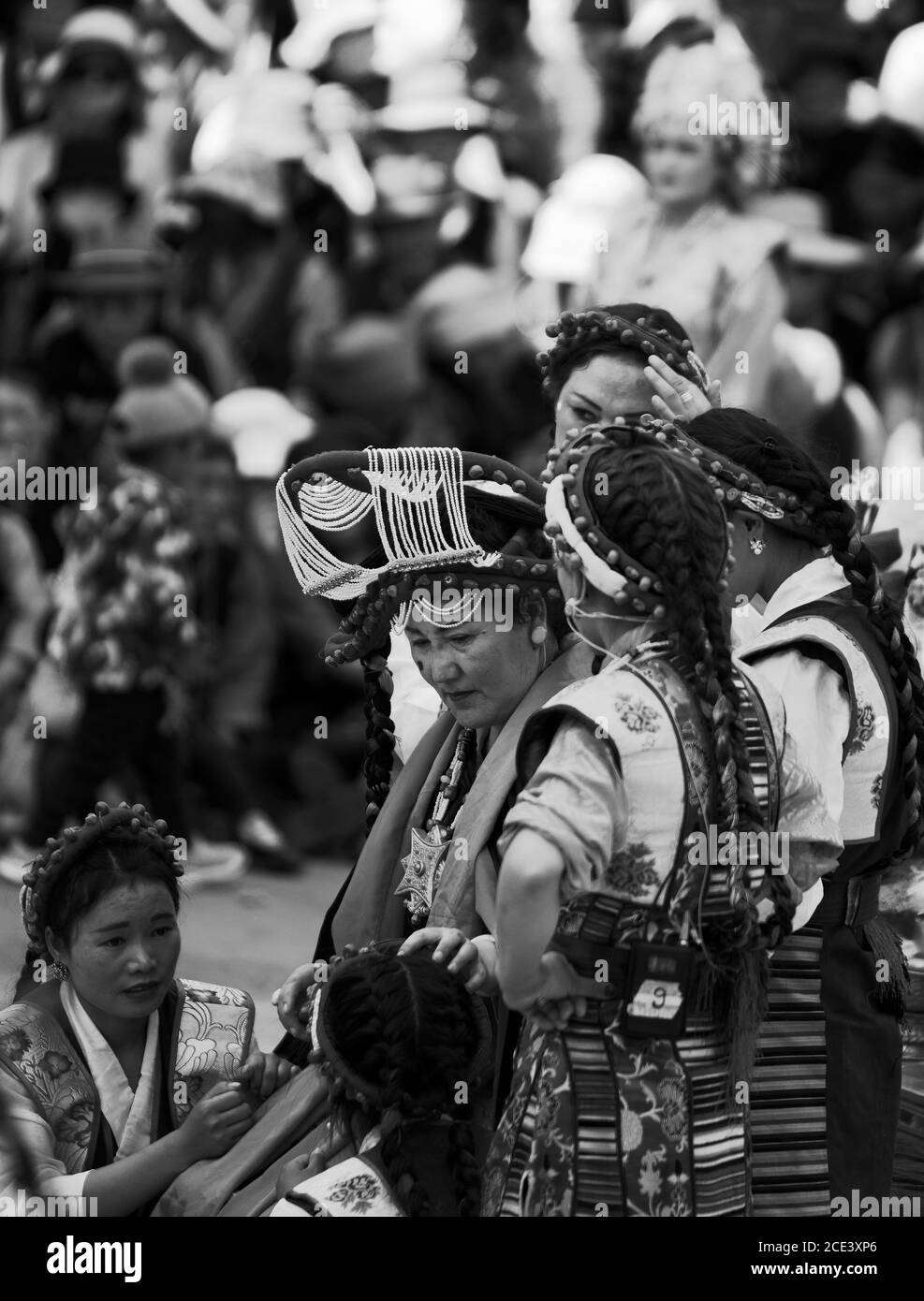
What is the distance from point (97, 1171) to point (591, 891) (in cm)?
95

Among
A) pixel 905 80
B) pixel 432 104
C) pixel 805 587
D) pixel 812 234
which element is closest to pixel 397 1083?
pixel 805 587

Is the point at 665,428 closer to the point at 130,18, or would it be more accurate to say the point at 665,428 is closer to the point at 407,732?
the point at 407,732

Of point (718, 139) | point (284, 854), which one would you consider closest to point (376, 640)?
point (718, 139)

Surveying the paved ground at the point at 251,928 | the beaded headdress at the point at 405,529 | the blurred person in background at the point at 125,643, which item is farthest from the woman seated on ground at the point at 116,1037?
the blurred person in background at the point at 125,643

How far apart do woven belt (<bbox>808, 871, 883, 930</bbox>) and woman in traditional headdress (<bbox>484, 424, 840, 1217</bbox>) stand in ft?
1.52

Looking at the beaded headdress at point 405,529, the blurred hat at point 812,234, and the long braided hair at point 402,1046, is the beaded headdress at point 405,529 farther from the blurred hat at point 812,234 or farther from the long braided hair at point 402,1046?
the blurred hat at point 812,234

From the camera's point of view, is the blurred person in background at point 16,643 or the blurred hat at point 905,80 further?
the blurred hat at point 905,80

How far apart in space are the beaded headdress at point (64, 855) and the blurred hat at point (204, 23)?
621 cm

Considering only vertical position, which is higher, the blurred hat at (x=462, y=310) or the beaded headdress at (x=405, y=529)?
the blurred hat at (x=462, y=310)

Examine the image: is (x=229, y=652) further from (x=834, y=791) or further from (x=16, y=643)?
(x=834, y=791)

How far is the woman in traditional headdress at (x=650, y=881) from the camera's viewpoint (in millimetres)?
2674

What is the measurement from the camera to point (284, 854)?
305 inches

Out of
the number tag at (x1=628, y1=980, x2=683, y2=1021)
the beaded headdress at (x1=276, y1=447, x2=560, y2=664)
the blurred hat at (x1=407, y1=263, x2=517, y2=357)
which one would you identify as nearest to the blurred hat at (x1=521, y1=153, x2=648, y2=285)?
the blurred hat at (x1=407, y1=263, x2=517, y2=357)

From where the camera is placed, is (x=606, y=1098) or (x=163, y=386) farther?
(x=163, y=386)
